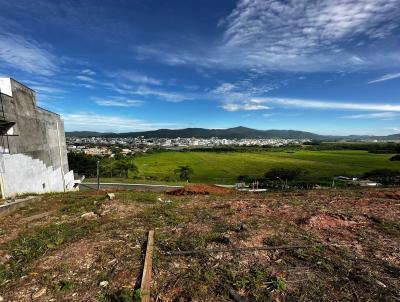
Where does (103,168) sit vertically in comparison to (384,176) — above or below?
below

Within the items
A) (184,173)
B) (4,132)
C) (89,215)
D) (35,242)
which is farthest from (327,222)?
(184,173)

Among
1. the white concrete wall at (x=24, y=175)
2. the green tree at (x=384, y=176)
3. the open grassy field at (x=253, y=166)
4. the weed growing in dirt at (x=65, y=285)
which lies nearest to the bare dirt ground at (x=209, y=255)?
the weed growing in dirt at (x=65, y=285)

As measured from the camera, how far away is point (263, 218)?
8.46m

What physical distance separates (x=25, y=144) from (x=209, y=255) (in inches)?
600

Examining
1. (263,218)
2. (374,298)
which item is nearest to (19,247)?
(263,218)

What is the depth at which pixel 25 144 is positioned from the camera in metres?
16.1

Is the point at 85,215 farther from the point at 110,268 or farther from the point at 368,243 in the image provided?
the point at 368,243

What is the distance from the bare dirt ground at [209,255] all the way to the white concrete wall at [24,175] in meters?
4.90

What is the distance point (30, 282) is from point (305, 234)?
6.19 m

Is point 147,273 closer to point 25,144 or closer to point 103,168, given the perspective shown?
point 25,144

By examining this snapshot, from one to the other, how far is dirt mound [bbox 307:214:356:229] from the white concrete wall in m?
13.9

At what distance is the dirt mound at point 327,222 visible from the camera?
7474 millimetres

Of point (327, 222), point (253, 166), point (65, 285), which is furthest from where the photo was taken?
point (253, 166)

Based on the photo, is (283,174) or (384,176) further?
(283,174)
